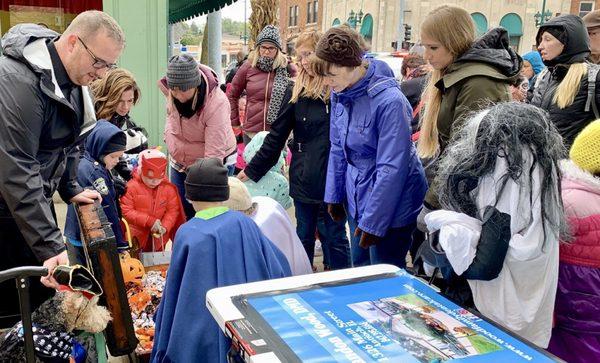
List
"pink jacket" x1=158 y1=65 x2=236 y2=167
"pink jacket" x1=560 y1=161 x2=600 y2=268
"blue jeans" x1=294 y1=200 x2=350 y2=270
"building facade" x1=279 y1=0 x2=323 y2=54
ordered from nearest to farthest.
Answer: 1. "pink jacket" x1=560 y1=161 x2=600 y2=268
2. "blue jeans" x1=294 y1=200 x2=350 y2=270
3. "pink jacket" x1=158 y1=65 x2=236 y2=167
4. "building facade" x1=279 y1=0 x2=323 y2=54

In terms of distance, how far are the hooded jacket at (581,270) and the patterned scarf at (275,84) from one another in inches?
138

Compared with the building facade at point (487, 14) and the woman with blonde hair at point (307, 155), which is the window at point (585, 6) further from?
the woman with blonde hair at point (307, 155)

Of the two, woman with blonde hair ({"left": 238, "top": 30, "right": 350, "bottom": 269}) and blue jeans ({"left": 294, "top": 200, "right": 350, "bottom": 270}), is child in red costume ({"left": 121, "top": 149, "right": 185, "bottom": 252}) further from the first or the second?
blue jeans ({"left": 294, "top": 200, "right": 350, "bottom": 270})

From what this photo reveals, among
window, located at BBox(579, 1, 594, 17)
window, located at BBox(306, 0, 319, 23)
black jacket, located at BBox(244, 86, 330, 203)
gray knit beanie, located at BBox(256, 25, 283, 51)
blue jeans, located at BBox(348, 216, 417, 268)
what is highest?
window, located at BBox(306, 0, 319, 23)

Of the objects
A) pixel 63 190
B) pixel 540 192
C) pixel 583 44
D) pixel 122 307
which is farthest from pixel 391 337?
pixel 583 44

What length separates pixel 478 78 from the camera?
2.52 metres

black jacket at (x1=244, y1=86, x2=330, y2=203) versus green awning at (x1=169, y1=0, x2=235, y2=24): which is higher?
green awning at (x1=169, y1=0, x2=235, y2=24)

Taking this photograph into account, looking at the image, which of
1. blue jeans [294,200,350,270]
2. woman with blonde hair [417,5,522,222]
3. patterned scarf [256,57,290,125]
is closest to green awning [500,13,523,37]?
patterned scarf [256,57,290,125]

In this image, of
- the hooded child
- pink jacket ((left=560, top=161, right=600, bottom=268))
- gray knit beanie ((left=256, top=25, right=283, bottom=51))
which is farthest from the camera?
gray knit beanie ((left=256, top=25, right=283, bottom=51))

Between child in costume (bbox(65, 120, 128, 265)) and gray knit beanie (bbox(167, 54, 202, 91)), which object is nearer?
child in costume (bbox(65, 120, 128, 265))

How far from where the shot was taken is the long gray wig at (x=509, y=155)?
1.82 metres

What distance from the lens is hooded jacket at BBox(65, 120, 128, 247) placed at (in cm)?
336

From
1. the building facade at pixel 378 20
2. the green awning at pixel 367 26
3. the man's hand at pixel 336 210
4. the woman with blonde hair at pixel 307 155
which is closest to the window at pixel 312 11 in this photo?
the building facade at pixel 378 20

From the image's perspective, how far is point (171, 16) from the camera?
9.71 m
